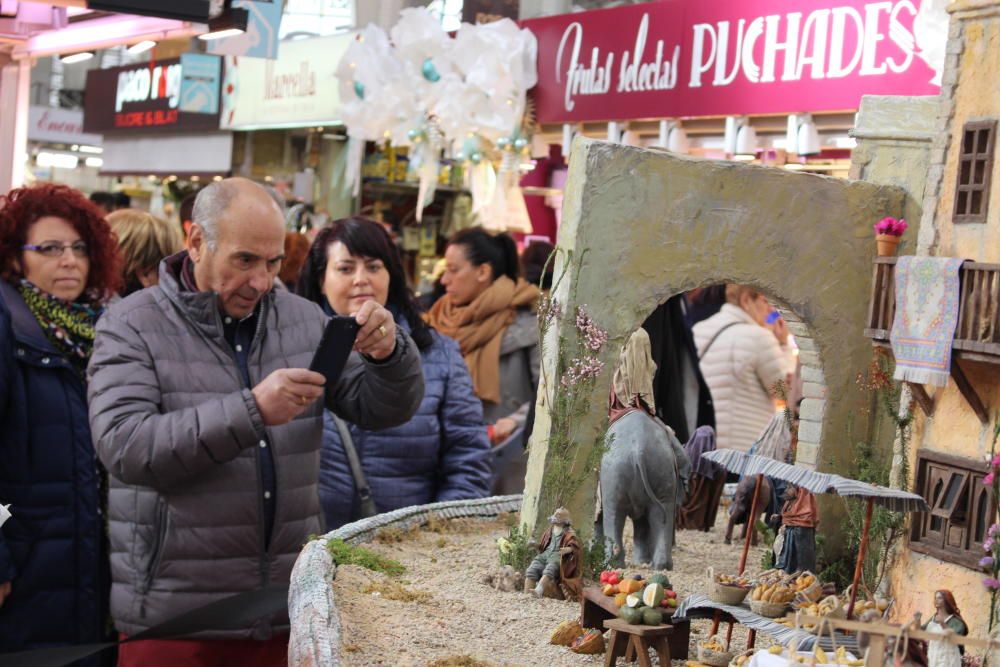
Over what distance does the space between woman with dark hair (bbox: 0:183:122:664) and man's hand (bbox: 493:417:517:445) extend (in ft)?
7.20

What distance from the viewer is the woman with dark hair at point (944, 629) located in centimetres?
251

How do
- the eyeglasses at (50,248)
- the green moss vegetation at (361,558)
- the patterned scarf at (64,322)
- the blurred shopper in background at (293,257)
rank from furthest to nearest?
the blurred shopper in background at (293,257), the eyeglasses at (50,248), the patterned scarf at (64,322), the green moss vegetation at (361,558)

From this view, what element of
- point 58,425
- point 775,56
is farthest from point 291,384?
point 775,56

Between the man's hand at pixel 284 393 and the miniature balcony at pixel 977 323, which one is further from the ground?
the miniature balcony at pixel 977 323

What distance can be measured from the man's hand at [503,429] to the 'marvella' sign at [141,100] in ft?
29.0

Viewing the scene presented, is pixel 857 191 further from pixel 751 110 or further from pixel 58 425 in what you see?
pixel 751 110

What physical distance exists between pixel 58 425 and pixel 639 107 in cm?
569

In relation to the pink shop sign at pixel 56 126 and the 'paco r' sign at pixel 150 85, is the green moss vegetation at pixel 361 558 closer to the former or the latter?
the 'paco r' sign at pixel 150 85

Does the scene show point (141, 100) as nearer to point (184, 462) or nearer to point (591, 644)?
point (184, 462)

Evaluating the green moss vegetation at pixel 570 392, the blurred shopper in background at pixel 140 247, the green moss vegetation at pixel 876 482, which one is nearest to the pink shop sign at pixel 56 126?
the blurred shopper in background at pixel 140 247

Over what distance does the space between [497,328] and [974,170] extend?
8.92 feet

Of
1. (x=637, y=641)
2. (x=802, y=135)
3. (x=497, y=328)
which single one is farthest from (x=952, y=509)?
(x=802, y=135)

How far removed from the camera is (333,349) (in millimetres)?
3256

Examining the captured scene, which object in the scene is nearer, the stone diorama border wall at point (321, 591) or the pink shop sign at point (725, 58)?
the stone diorama border wall at point (321, 591)
